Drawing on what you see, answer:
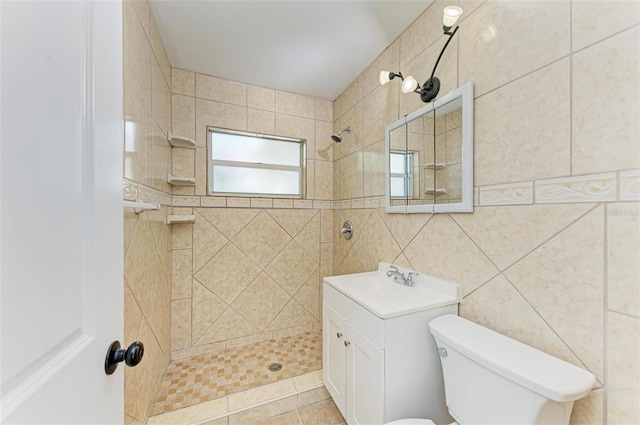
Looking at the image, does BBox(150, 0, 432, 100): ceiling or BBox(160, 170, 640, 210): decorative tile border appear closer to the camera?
BBox(160, 170, 640, 210): decorative tile border

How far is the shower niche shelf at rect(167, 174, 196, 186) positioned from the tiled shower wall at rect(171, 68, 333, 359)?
7 cm

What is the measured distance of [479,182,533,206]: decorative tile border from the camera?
2.91 ft

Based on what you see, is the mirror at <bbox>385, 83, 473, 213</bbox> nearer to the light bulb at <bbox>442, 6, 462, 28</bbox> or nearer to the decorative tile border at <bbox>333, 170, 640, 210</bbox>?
the decorative tile border at <bbox>333, 170, 640, 210</bbox>

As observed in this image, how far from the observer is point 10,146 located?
30cm

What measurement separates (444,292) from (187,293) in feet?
6.15

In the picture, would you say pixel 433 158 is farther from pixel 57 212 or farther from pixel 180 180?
pixel 180 180

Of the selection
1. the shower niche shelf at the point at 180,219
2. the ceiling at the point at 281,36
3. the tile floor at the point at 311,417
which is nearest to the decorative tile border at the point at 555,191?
the shower niche shelf at the point at 180,219

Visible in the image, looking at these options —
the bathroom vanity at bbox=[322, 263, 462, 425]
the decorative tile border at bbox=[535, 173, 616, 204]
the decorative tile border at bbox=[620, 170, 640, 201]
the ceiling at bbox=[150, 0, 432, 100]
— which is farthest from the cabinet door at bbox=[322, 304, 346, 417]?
the ceiling at bbox=[150, 0, 432, 100]

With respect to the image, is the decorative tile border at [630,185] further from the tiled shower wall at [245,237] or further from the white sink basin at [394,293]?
the tiled shower wall at [245,237]

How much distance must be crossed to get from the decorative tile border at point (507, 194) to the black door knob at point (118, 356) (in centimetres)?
125

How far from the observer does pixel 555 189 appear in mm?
811

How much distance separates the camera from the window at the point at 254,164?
6.91 feet

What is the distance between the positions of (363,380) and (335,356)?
0.93ft

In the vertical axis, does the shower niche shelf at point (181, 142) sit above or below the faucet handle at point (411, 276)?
above
